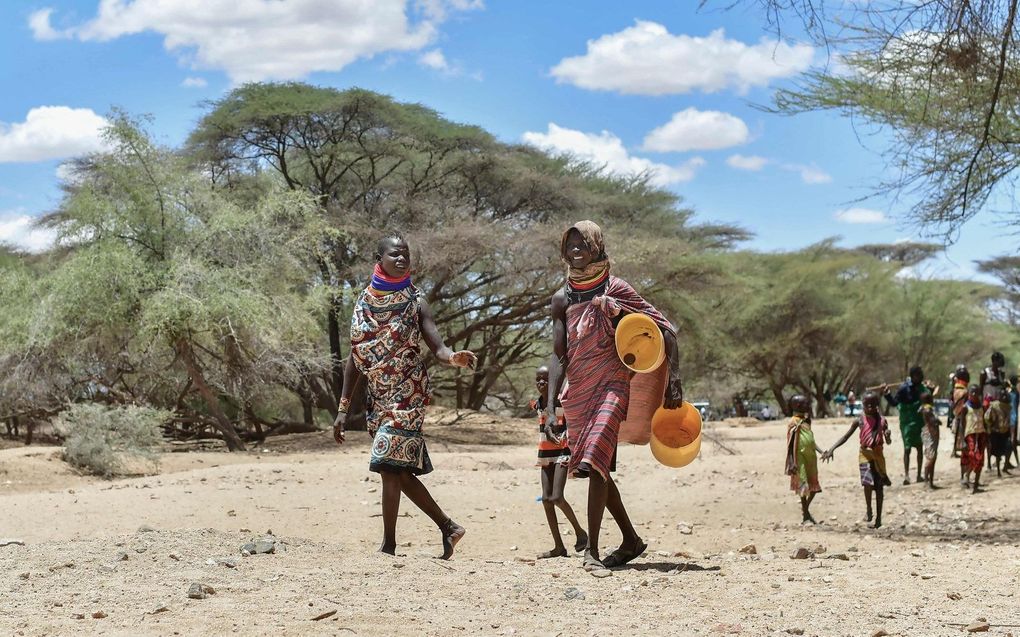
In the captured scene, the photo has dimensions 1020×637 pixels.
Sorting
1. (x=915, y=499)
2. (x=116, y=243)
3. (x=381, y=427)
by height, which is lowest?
(x=915, y=499)

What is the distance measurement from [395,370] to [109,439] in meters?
8.65

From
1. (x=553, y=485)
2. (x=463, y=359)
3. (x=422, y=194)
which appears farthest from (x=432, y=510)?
(x=422, y=194)

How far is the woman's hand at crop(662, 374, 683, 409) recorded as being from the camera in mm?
6121

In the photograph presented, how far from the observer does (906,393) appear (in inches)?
479

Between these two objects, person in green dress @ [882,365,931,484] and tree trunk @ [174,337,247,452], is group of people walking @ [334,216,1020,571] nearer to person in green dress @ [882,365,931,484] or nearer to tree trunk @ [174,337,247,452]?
person in green dress @ [882,365,931,484]

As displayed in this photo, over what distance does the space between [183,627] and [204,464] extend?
10.9 meters

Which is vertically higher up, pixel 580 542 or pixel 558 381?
pixel 558 381

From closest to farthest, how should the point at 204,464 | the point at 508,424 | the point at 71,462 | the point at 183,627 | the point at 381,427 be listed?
the point at 183,627, the point at 381,427, the point at 71,462, the point at 204,464, the point at 508,424

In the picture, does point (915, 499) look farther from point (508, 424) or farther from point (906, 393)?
point (508, 424)

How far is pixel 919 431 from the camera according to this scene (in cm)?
1246

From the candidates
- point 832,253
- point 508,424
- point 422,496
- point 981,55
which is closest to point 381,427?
point 422,496

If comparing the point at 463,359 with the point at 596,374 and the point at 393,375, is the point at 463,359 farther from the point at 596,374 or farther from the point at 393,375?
the point at 596,374

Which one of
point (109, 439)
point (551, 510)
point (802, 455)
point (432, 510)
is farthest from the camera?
point (109, 439)

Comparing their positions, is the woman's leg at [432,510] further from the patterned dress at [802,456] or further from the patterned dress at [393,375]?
the patterned dress at [802,456]
